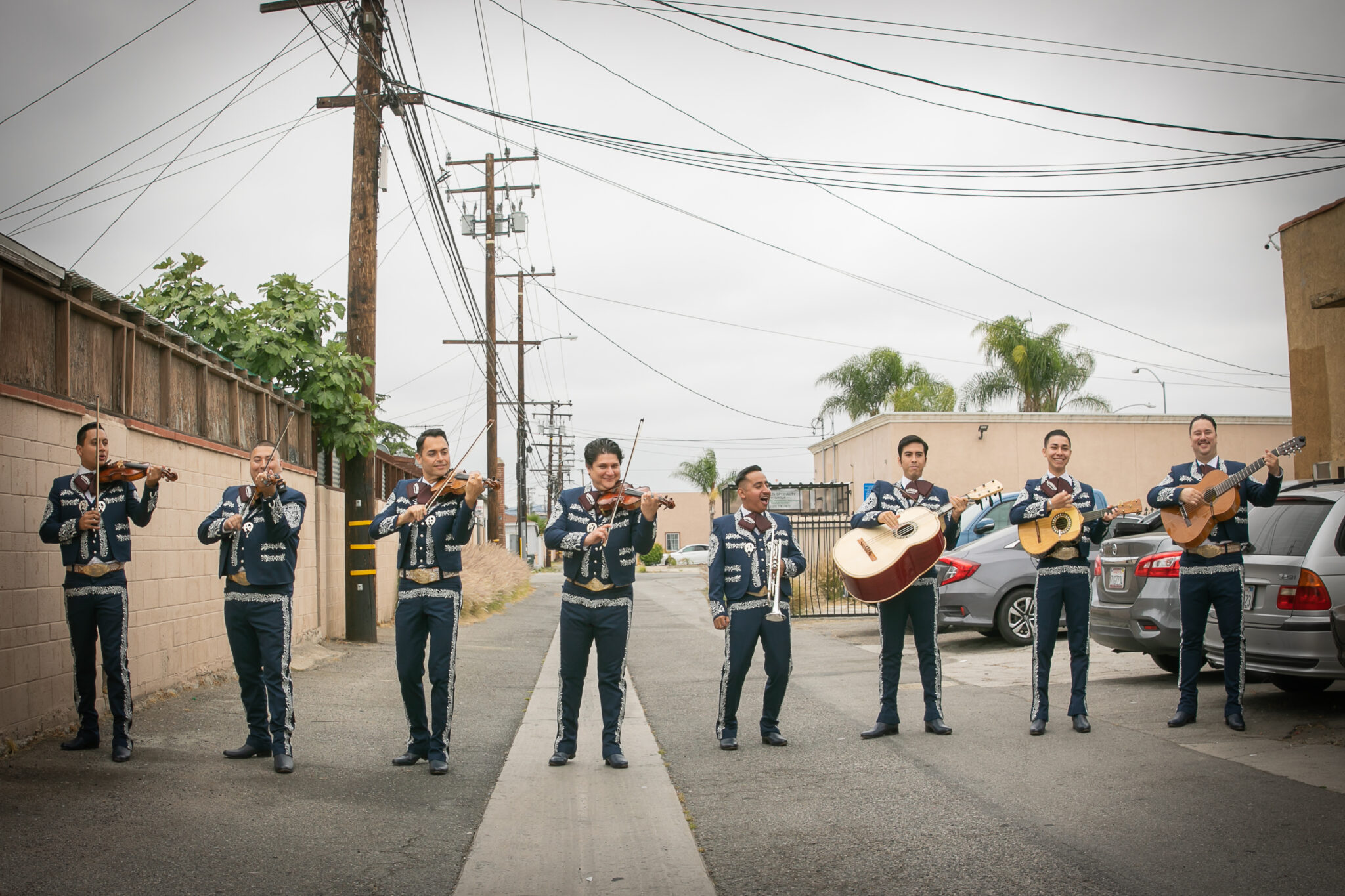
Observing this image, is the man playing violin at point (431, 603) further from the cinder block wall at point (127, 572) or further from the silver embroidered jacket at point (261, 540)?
the cinder block wall at point (127, 572)

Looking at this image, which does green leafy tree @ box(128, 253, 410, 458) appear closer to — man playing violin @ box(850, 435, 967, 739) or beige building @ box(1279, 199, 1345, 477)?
man playing violin @ box(850, 435, 967, 739)

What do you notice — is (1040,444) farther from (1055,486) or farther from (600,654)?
(600,654)

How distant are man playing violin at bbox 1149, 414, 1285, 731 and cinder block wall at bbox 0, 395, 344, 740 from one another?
24.7 ft

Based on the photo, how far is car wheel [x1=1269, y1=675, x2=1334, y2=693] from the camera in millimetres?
7832

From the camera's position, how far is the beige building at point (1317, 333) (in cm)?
1252

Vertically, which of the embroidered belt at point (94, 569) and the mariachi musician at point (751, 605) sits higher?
the embroidered belt at point (94, 569)

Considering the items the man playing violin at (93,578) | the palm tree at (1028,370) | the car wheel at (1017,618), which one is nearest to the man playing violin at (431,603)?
the man playing violin at (93,578)

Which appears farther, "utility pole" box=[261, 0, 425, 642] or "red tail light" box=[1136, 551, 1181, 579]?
"utility pole" box=[261, 0, 425, 642]

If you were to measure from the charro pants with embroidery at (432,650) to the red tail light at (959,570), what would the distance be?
7.53 m

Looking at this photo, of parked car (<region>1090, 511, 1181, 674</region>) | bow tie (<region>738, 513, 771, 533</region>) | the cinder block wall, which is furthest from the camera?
parked car (<region>1090, 511, 1181, 674</region>)

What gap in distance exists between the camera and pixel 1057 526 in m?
7.45

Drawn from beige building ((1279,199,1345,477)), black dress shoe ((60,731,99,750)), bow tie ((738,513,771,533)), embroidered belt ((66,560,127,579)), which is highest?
beige building ((1279,199,1345,477))

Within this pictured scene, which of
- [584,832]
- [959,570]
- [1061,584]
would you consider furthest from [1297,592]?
[959,570]

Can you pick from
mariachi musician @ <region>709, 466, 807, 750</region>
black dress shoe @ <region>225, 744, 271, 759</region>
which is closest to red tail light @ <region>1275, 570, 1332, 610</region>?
mariachi musician @ <region>709, 466, 807, 750</region>
